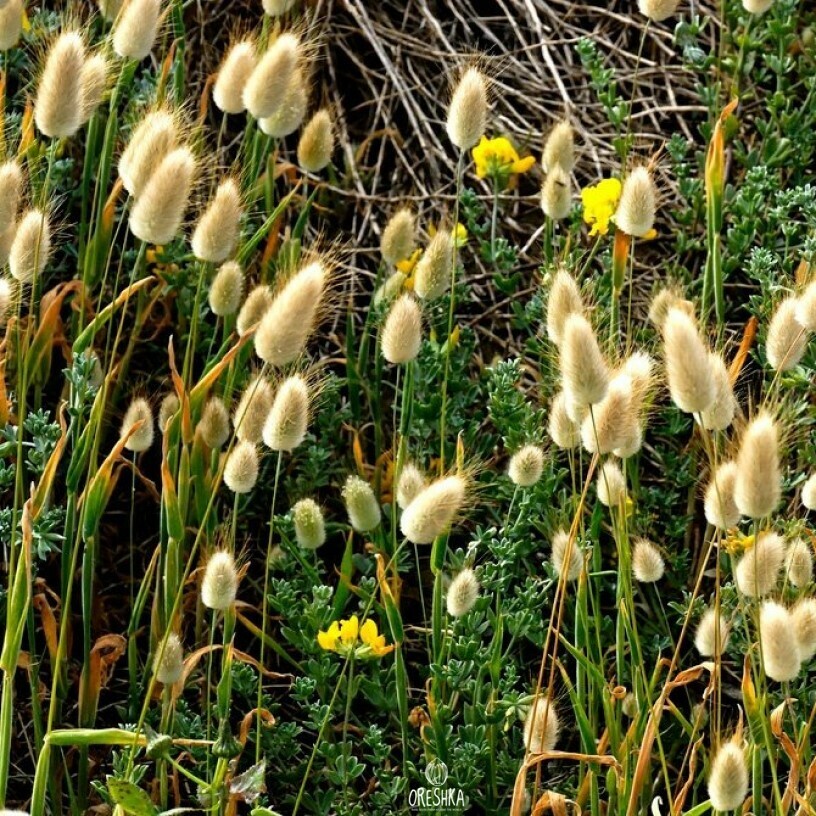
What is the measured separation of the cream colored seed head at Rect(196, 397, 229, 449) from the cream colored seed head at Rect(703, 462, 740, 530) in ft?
1.77

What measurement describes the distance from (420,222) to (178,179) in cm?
86

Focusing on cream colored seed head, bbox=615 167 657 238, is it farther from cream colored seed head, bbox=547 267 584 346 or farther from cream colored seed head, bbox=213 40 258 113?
cream colored seed head, bbox=213 40 258 113

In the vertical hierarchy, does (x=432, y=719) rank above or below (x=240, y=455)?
below

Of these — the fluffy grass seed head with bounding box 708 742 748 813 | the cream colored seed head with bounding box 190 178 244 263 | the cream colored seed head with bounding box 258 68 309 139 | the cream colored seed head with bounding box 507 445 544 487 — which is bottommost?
the fluffy grass seed head with bounding box 708 742 748 813

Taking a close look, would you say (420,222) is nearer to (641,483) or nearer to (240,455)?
(641,483)

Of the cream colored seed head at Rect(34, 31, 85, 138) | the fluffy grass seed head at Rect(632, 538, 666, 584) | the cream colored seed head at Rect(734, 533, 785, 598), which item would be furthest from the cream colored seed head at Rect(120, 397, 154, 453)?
the cream colored seed head at Rect(734, 533, 785, 598)

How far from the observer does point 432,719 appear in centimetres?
140

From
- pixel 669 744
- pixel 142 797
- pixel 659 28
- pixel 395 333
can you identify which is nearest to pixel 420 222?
pixel 659 28

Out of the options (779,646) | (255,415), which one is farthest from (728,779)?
(255,415)

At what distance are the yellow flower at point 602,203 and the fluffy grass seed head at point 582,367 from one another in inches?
26.7

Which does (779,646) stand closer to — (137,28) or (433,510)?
(433,510)

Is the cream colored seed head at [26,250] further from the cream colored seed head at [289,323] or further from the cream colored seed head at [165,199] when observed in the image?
the cream colored seed head at [289,323]

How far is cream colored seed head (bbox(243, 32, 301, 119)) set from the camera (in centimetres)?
144

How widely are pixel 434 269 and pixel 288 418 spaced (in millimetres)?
304
